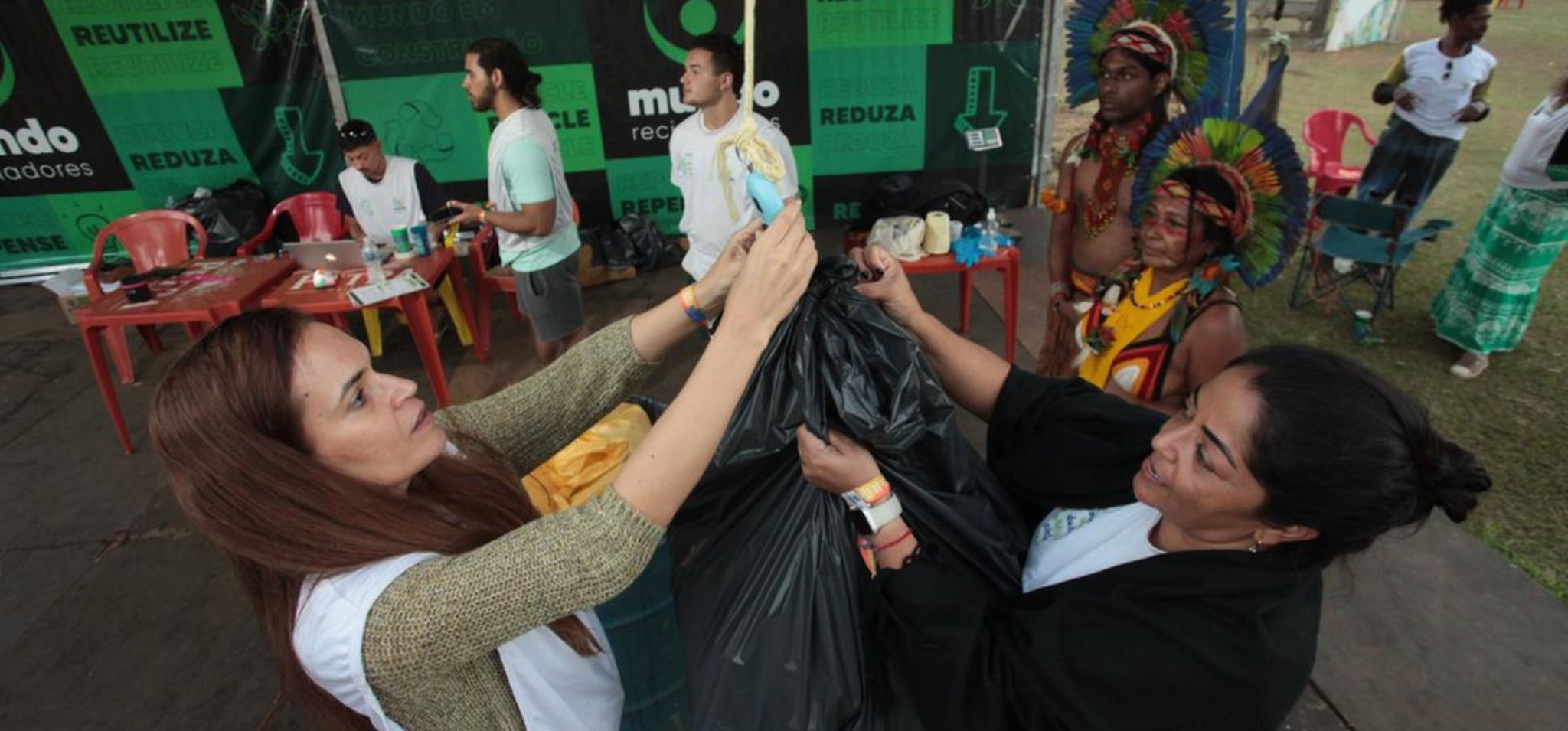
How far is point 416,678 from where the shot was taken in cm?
100

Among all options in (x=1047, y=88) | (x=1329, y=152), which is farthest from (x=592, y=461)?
(x=1329, y=152)

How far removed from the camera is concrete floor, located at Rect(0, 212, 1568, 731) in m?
2.40

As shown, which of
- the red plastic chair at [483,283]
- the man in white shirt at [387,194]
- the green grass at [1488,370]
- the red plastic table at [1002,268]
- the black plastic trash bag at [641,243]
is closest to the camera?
the green grass at [1488,370]

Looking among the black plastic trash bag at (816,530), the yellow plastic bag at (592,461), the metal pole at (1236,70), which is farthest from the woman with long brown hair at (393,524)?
the metal pole at (1236,70)

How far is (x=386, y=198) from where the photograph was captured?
170 inches

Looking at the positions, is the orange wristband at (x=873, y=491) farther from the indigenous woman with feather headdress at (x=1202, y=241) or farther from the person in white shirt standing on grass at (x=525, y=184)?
the person in white shirt standing on grass at (x=525, y=184)

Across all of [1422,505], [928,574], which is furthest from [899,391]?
[1422,505]

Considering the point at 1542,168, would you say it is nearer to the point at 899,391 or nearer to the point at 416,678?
the point at 899,391

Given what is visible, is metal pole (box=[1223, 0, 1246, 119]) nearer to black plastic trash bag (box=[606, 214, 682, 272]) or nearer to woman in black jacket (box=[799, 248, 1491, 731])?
woman in black jacket (box=[799, 248, 1491, 731])

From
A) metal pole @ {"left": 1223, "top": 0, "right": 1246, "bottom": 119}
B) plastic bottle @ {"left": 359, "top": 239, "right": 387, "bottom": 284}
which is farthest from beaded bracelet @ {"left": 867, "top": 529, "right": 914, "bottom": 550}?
plastic bottle @ {"left": 359, "top": 239, "right": 387, "bottom": 284}

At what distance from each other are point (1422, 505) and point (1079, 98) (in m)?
2.51

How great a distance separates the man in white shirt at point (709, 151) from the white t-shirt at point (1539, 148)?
3551 mm

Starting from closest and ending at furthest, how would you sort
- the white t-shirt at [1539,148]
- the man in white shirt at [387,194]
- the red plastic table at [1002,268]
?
the white t-shirt at [1539,148] → the red plastic table at [1002,268] → the man in white shirt at [387,194]

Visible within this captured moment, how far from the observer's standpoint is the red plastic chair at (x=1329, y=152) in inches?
207
